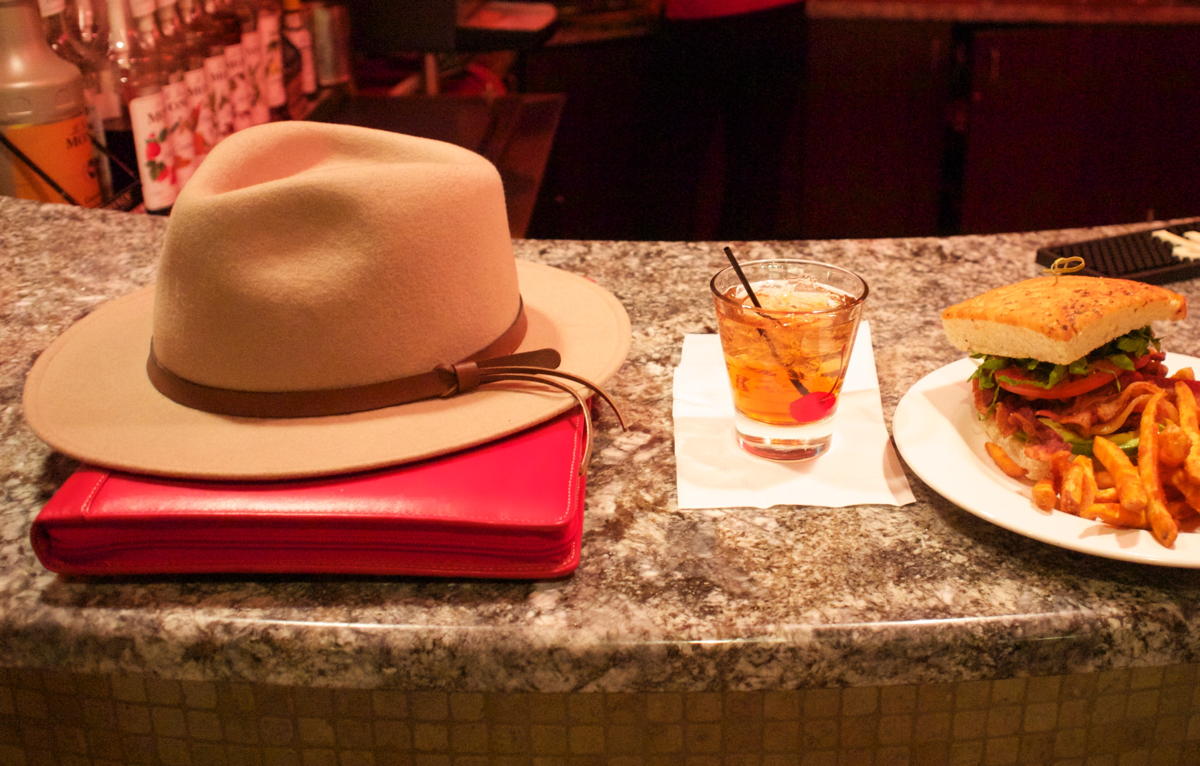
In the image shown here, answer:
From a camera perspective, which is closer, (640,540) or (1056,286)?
(640,540)

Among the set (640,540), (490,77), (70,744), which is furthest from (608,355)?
(490,77)

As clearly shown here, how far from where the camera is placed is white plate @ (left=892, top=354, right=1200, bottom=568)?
79cm

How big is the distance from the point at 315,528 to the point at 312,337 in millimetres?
162

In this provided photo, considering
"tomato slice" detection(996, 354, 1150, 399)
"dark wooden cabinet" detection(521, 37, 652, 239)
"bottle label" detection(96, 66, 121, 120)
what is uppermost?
"bottle label" detection(96, 66, 121, 120)

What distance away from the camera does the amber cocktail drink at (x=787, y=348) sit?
0.92m

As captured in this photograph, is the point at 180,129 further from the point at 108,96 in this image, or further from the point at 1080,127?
the point at 1080,127

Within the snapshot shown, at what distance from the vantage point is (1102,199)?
4.03 meters

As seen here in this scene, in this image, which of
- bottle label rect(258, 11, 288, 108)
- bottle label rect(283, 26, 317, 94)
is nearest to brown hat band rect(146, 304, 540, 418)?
bottle label rect(258, 11, 288, 108)

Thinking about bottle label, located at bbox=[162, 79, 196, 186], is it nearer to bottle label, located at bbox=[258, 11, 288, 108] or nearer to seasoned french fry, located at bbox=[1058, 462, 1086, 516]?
bottle label, located at bbox=[258, 11, 288, 108]

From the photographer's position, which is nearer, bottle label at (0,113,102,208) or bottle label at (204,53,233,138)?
bottle label at (0,113,102,208)

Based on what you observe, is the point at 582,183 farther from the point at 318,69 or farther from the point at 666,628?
the point at 666,628

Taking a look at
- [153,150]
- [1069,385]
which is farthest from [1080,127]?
[1069,385]

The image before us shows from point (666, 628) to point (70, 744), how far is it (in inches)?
23.0

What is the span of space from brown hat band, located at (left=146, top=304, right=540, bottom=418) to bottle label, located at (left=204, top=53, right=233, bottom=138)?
53.0 inches
